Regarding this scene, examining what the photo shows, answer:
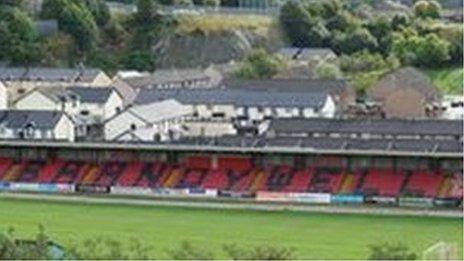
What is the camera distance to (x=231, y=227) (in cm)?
2492

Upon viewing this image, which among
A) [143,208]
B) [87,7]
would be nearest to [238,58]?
[87,7]

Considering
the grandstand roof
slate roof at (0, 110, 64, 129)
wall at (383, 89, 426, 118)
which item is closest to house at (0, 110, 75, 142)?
slate roof at (0, 110, 64, 129)

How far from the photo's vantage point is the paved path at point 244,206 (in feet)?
86.0

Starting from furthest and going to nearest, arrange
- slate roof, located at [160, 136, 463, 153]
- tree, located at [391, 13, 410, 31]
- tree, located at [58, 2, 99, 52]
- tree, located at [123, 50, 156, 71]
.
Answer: tree, located at [391, 13, 410, 31] → tree, located at [58, 2, 99, 52] → tree, located at [123, 50, 156, 71] → slate roof, located at [160, 136, 463, 153]

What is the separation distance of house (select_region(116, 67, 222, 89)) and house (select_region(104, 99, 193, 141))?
5544 millimetres

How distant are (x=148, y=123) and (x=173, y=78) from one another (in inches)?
376

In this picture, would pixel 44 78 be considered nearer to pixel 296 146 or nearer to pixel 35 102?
pixel 35 102

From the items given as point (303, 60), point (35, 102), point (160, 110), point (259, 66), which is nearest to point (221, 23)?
point (303, 60)

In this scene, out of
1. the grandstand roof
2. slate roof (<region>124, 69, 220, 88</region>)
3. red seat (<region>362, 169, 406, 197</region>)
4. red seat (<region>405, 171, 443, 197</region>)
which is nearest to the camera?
red seat (<region>405, 171, 443, 197</region>)

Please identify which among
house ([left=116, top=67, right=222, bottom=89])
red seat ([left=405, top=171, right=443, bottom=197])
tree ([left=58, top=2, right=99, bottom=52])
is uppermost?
tree ([left=58, top=2, right=99, bottom=52])

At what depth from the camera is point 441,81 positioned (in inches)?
1800

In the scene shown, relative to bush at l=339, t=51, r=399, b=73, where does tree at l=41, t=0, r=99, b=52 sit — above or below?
above

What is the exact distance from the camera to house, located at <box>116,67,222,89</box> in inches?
1694

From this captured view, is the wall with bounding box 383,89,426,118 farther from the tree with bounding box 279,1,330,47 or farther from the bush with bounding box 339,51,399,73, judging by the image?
the tree with bounding box 279,1,330,47
